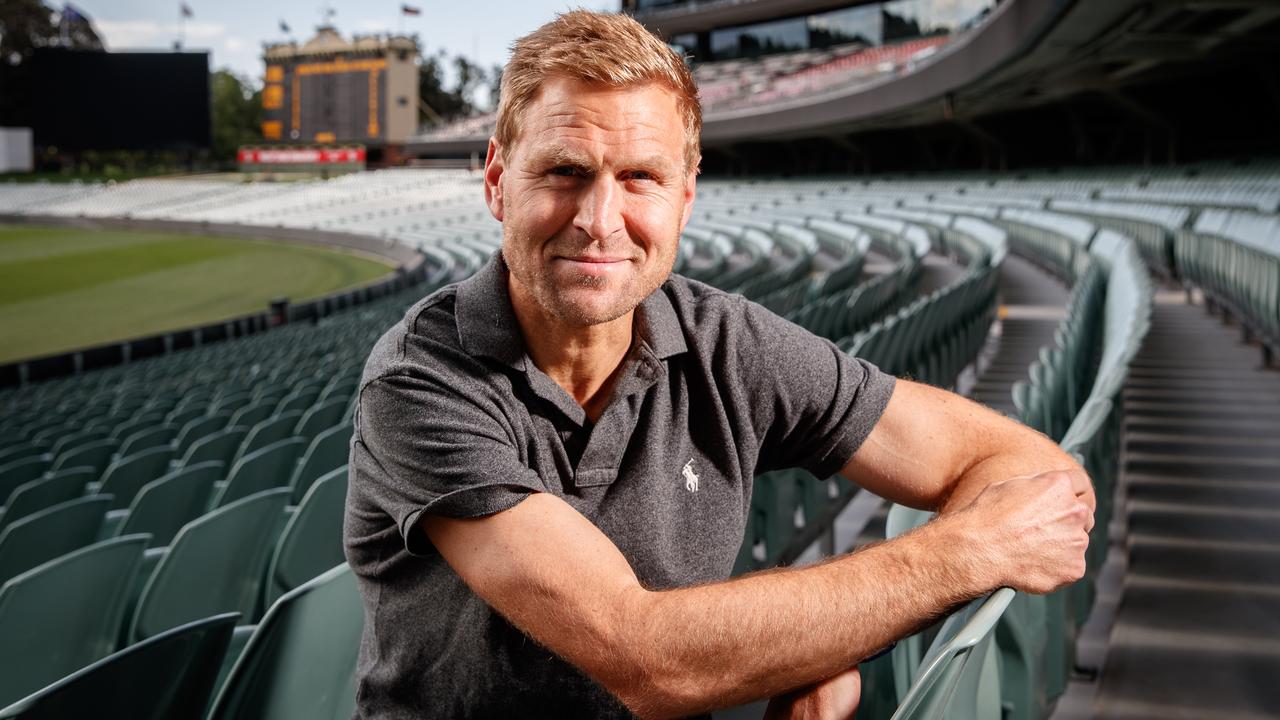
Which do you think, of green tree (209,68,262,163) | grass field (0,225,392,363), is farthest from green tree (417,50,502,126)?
grass field (0,225,392,363)

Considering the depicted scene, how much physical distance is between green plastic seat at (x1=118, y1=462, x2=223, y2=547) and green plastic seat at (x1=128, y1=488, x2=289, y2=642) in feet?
2.47

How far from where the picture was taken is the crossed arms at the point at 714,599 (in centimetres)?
132

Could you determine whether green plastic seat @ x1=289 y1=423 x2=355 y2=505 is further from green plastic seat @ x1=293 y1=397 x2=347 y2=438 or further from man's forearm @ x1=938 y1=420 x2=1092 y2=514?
man's forearm @ x1=938 y1=420 x2=1092 y2=514

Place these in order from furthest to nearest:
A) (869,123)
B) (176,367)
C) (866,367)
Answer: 1. (869,123)
2. (176,367)
3. (866,367)

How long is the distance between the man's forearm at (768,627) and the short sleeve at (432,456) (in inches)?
9.6

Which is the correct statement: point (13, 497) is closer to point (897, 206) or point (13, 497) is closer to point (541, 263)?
point (541, 263)

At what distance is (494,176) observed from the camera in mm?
1727

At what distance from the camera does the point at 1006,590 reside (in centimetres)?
126

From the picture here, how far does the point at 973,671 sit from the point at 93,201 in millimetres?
55229

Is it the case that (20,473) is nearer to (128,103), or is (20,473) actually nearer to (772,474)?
(772,474)

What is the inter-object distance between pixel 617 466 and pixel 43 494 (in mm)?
3071

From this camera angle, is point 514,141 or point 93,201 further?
point 93,201

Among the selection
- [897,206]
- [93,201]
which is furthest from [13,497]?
[93,201]

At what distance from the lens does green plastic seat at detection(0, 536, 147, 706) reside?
1.87 m
